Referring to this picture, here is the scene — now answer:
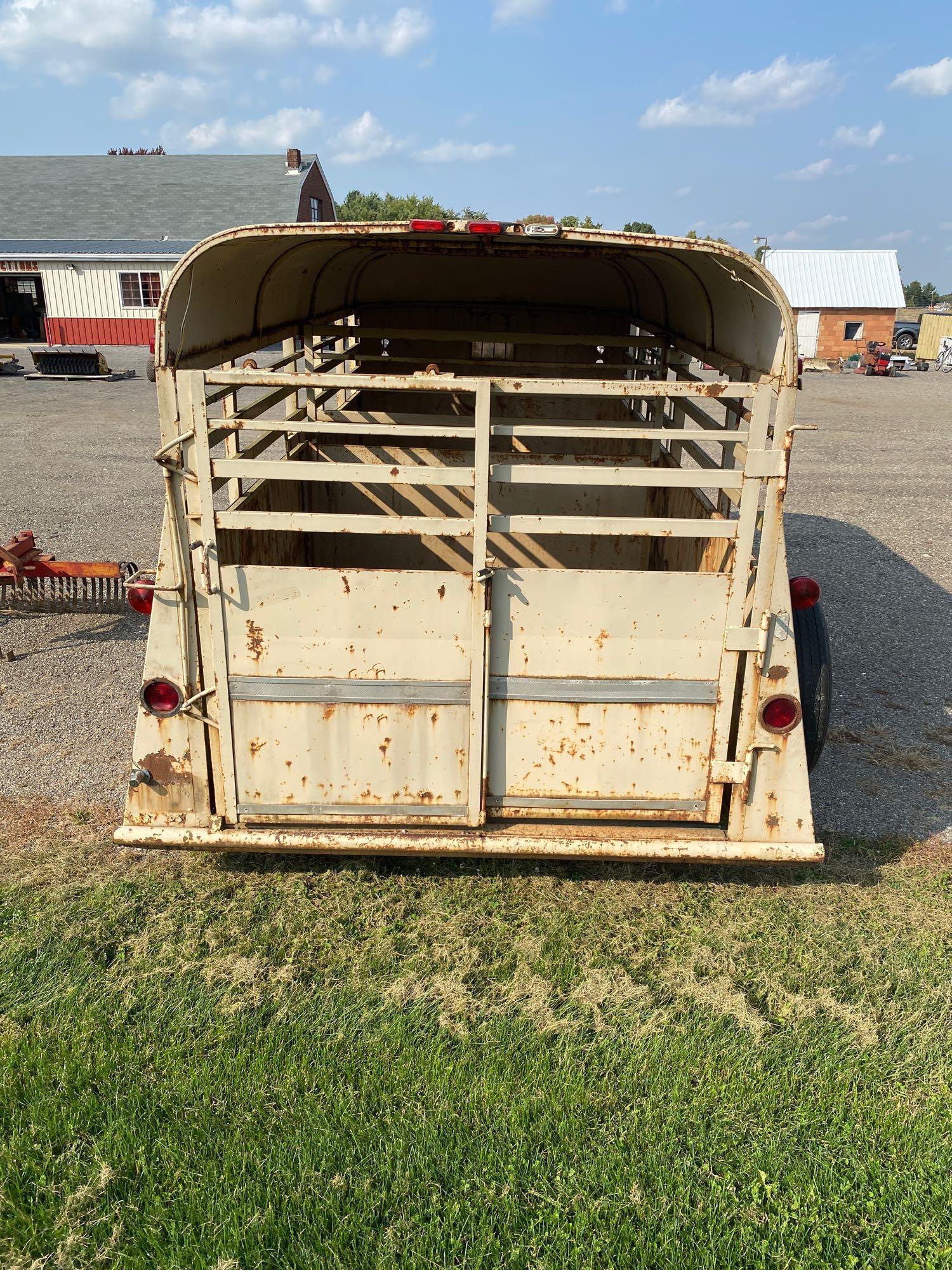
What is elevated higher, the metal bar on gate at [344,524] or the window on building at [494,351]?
the window on building at [494,351]

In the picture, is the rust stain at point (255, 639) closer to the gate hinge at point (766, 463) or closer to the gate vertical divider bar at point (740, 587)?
the gate vertical divider bar at point (740, 587)

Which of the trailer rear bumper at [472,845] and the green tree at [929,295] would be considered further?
the green tree at [929,295]

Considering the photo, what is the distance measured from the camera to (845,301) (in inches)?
1526

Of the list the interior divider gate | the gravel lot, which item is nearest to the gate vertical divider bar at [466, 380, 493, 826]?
the interior divider gate

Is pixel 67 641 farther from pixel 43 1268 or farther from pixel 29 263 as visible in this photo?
pixel 29 263

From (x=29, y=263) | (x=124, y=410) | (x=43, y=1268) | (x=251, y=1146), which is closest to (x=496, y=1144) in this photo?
(x=251, y=1146)

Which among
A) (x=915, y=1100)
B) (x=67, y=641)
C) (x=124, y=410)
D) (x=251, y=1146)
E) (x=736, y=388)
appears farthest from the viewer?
(x=124, y=410)

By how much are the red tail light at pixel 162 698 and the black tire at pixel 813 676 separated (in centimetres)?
259

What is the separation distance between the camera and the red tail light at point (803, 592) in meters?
4.04

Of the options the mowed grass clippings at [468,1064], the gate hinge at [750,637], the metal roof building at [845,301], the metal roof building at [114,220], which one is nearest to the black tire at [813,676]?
the gate hinge at [750,637]

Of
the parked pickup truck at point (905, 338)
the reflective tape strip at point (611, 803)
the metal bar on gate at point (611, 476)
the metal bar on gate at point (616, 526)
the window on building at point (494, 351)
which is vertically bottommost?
the reflective tape strip at point (611, 803)

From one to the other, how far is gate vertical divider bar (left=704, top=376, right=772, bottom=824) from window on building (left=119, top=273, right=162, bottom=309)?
29.9 m

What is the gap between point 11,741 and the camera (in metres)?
5.30

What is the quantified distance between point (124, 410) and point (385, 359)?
14.5 metres
